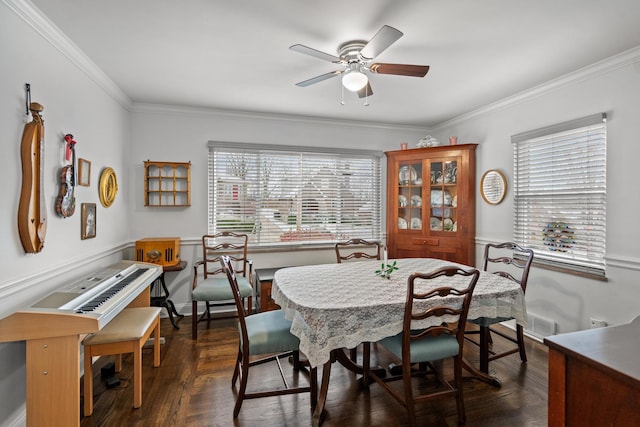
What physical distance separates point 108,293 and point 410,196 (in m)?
3.53

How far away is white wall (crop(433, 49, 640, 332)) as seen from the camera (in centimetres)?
244

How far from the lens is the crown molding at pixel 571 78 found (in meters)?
2.44

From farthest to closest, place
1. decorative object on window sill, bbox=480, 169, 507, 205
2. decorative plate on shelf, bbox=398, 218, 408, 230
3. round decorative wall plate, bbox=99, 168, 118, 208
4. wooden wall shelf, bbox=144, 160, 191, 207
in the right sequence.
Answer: decorative plate on shelf, bbox=398, 218, 408, 230
wooden wall shelf, bbox=144, 160, 191, 207
decorative object on window sill, bbox=480, 169, 507, 205
round decorative wall plate, bbox=99, 168, 118, 208

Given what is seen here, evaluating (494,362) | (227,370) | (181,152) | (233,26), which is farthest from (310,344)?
(181,152)

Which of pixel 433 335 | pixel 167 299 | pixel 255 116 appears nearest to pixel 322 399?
pixel 433 335

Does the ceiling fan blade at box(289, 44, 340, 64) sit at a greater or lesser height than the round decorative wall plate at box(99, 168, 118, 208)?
greater

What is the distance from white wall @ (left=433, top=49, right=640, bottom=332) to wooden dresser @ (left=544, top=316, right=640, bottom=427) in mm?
1975

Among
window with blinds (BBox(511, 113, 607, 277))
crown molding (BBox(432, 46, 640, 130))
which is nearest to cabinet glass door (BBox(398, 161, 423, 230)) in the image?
crown molding (BBox(432, 46, 640, 130))

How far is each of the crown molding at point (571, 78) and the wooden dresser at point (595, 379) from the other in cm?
249

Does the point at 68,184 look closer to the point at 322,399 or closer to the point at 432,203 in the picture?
the point at 322,399

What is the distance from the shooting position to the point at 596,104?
2684 millimetres

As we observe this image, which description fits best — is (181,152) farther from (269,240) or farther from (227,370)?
(227,370)

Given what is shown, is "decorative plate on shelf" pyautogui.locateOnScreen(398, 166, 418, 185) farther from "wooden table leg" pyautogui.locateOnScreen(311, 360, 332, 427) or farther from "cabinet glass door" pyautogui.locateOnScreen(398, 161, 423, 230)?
"wooden table leg" pyautogui.locateOnScreen(311, 360, 332, 427)

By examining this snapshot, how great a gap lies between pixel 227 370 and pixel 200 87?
105 inches
